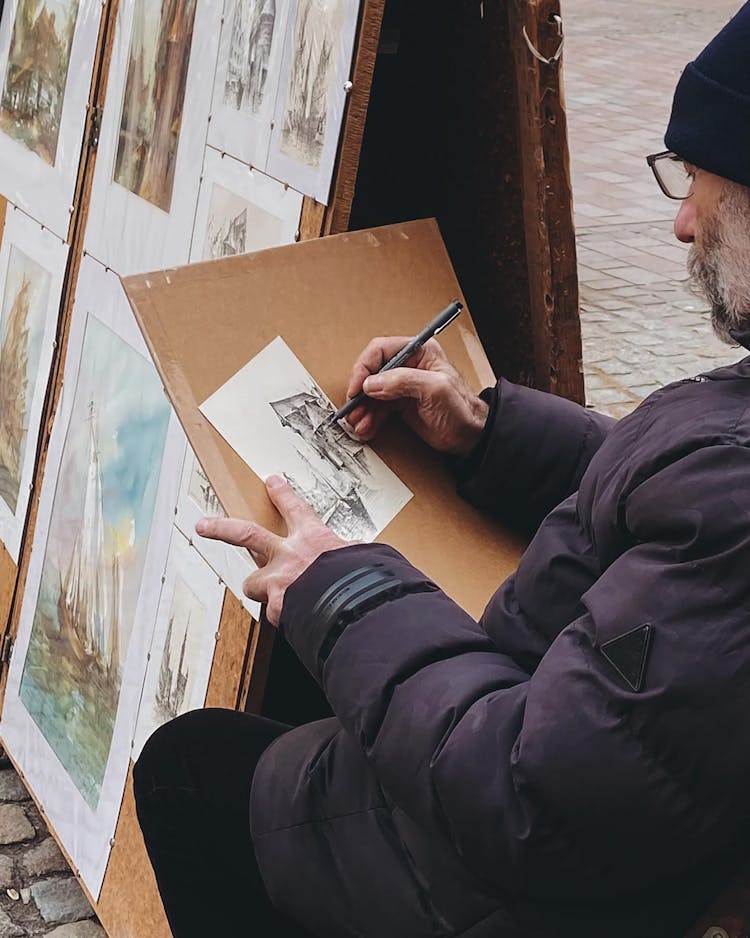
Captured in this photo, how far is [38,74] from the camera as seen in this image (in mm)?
2887

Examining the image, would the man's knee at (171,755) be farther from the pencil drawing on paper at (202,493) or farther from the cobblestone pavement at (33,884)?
the cobblestone pavement at (33,884)

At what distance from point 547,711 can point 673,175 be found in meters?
0.62

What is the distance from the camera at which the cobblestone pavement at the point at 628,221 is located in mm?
5668

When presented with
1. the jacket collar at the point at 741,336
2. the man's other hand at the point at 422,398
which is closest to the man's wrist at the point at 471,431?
the man's other hand at the point at 422,398

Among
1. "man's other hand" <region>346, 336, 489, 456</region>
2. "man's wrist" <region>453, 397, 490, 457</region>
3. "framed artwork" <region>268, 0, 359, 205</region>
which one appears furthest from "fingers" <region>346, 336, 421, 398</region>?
"framed artwork" <region>268, 0, 359, 205</region>

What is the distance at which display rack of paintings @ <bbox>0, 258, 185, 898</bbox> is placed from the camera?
2432mm

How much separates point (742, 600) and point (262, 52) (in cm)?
129

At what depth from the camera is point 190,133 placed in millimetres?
2318

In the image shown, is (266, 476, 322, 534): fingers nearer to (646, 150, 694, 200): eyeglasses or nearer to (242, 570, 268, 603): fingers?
(242, 570, 268, 603): fingers

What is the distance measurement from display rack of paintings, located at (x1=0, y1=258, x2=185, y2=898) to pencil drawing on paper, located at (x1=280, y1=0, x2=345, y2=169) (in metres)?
0.57

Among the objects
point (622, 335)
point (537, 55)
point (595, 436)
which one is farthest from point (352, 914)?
point (622, 335)

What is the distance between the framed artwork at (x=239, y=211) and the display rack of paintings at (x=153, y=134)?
0.04 meters

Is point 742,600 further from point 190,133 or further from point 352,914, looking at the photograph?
point 190,133

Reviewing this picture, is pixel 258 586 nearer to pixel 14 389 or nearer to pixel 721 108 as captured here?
pixel 721 108
